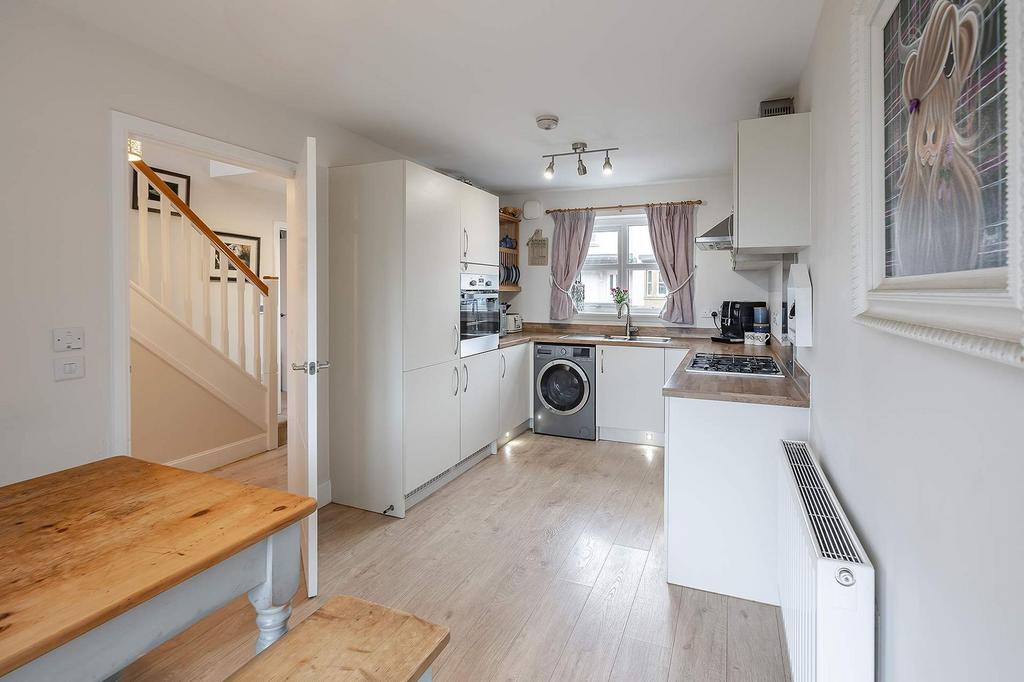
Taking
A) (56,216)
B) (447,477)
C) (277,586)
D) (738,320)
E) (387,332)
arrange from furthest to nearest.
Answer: (738,320) → (447,477) → (387,332) → (56,216) → (277,586)

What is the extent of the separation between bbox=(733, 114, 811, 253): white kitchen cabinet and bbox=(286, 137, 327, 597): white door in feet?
6.40

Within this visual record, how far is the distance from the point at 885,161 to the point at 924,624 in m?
0.86

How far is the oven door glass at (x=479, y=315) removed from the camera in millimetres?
3836

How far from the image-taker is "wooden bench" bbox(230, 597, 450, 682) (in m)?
1.04

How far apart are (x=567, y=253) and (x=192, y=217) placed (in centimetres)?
327

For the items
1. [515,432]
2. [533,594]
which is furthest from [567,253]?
[533,594]

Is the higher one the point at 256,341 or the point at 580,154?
the point at 580,154

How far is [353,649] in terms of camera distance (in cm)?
111

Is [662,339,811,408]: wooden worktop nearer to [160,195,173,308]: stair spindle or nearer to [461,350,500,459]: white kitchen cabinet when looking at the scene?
[461,350,500,459]: white kitchen cabinet

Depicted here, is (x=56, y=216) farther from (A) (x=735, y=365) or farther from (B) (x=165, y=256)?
(A) (x=735, y=365)

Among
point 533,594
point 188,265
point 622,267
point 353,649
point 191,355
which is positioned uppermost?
point 622,267

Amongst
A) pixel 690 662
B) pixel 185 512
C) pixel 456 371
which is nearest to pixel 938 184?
pixel 185 512

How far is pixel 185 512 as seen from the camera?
4.12 feet

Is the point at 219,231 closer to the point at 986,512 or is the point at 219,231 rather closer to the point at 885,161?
the point at 885,161
